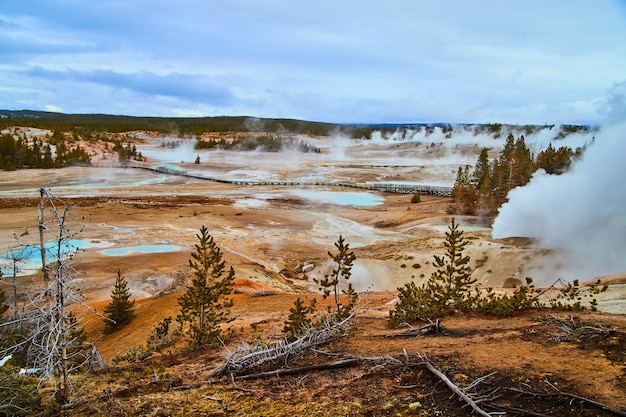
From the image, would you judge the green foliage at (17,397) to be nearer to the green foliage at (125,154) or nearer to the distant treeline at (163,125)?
the green foliage at (125,154)

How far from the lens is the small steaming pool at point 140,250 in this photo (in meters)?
28.5

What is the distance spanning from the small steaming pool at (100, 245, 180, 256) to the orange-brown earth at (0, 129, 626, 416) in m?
0.83

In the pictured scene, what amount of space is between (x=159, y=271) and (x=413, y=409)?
71.9 ft

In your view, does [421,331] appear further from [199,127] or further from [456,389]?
[199,127]

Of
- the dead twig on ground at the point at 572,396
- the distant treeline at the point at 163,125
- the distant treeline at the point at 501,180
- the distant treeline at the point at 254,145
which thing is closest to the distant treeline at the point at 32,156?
the distant treeline at the point at 163,125

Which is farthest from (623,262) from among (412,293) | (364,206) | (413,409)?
(364,206)

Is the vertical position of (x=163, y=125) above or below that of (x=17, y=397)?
above

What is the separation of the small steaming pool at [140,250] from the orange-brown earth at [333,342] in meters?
0.83

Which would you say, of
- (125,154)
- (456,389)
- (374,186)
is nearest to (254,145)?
(125,154)

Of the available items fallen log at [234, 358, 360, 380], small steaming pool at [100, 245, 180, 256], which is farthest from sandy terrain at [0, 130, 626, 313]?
fallen log at [234, 358, 360, 380]

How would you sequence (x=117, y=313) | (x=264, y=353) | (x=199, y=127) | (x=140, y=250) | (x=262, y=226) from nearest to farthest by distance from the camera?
1. (x=264, y=353)
2. (x=117, y=313)
3. (x=140, y=250)
4. (x=262, y=226)
5. (x=199, y=127)

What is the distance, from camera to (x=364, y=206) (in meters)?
48.2

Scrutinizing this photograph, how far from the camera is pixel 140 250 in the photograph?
29.4 meters

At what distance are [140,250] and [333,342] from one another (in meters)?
23.5
